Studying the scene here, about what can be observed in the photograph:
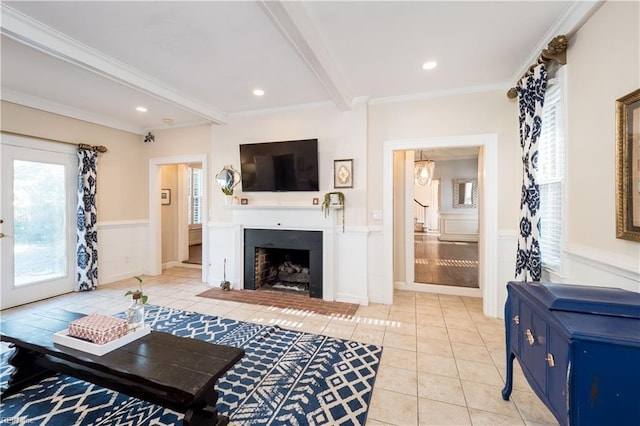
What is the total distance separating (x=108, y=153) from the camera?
4.57 m

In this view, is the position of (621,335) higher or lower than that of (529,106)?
lower

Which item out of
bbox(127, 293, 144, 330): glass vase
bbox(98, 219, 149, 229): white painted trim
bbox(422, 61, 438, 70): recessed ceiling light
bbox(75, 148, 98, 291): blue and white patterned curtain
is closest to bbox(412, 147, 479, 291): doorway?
bbox(422, 61, 438, 70): recessed ceiling light

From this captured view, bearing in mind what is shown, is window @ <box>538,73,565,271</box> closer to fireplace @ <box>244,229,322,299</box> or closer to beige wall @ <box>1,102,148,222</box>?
fireplace @ <box>244,229,322,299</box>

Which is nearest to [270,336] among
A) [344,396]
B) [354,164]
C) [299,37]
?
[344,396]

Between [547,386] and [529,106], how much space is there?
237 cm

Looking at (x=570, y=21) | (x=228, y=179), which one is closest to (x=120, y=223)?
(x=228, y=179)

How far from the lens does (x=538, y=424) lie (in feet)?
5.37

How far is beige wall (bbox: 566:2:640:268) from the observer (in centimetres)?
158

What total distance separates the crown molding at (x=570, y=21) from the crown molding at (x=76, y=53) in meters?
3.89

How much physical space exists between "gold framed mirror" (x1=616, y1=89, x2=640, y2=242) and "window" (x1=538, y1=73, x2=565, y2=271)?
2.18 ft

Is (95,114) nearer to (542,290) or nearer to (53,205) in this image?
(53,205)

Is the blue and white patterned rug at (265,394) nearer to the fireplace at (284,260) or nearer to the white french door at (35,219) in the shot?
the fireplace at (284,260)

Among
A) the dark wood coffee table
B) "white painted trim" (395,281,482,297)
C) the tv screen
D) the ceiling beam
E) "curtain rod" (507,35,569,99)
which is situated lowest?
"white painted trim" (395,281,482,297)

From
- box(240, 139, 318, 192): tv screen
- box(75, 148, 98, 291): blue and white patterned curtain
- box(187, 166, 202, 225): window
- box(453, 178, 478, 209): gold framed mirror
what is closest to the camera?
box(240, 139, 318, 192): tv screen
